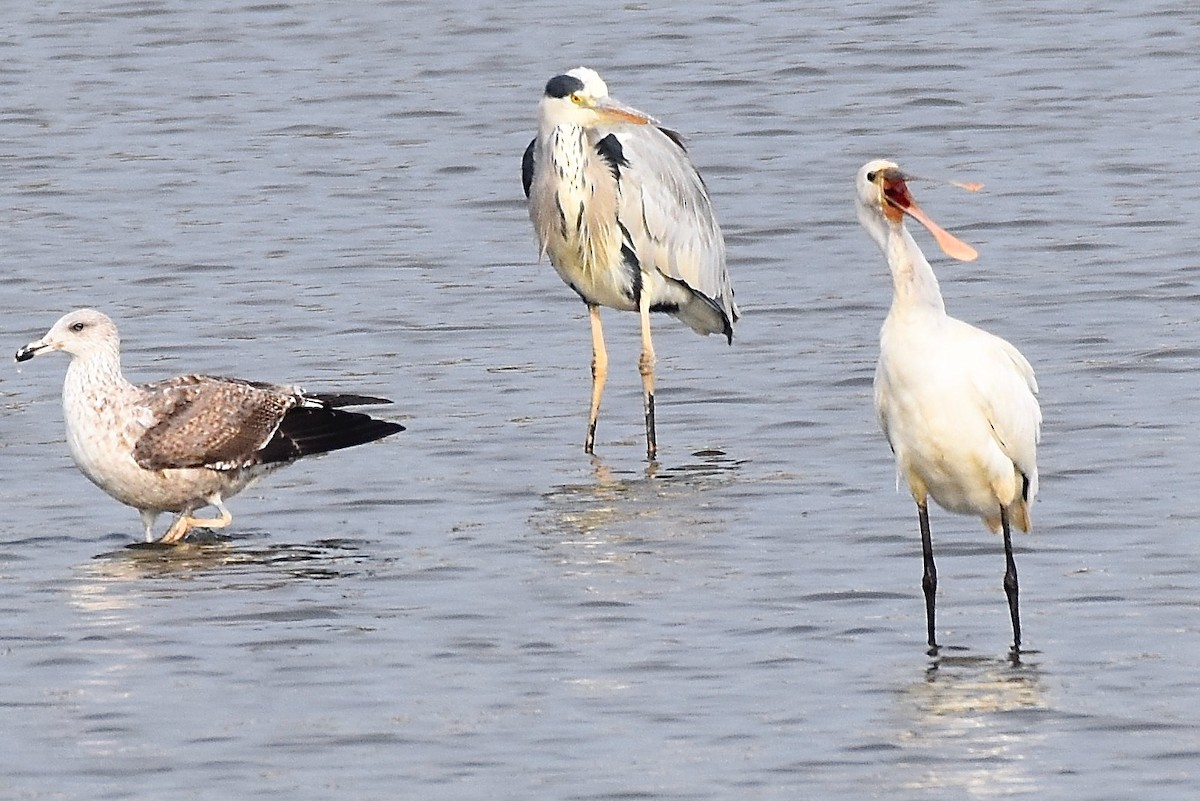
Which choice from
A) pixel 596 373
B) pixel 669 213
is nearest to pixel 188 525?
pixel 596 373

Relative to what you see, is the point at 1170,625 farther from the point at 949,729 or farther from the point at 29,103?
the point at 29,103

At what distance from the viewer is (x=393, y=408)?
12.6 m

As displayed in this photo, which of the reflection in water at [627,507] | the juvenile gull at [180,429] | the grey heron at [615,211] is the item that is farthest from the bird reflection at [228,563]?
the grey heron at [615,211]

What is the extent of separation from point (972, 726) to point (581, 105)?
5042 millimetres

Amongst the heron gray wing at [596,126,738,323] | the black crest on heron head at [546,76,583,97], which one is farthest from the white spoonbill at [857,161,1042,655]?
the heron gray wing at [596,126,738,323]

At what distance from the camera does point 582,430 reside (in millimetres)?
12258

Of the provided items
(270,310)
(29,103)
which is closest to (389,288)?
(270,310)

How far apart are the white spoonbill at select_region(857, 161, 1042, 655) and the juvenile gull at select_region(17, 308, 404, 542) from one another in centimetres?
269

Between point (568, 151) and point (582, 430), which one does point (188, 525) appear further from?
point (568, 151)

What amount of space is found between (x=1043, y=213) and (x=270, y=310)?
458cm

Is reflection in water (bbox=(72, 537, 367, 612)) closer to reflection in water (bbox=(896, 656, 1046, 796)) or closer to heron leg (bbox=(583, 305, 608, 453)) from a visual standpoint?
heron leg (bbox=(583, 305, 608, 453))

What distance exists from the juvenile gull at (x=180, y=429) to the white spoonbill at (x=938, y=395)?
2.69 meters

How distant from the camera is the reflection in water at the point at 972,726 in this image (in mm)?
7242

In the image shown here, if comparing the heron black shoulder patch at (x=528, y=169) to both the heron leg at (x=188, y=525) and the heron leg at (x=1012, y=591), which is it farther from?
the heron leg at (x=1012, y=591)
